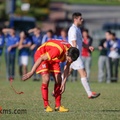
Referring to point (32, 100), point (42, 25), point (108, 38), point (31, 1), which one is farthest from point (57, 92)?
point (31, 1)

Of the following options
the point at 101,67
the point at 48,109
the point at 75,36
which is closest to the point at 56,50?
the point at 48,109

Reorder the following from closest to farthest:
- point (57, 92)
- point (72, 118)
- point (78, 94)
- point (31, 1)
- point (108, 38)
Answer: point (72, 118)
point (57, 92)
point (78, 94)
point (108, 38)
point (31, 1)

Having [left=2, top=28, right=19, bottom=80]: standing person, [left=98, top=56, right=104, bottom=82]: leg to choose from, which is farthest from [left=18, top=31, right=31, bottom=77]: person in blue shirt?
[left=98, top=56, right=104, bottom=82]: leg

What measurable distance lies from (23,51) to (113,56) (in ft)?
10.8

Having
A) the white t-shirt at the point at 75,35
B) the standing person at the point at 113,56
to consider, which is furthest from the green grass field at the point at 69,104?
the standing person at the point at 113,56

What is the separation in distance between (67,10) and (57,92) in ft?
188

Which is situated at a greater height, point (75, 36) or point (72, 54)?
point (75, 36)

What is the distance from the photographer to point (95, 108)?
12.9 m

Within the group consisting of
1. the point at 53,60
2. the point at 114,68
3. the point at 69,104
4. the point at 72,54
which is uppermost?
the point at 72,54

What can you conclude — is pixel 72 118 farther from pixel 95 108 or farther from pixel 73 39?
pixel 73 39

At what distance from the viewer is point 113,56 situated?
73.7 feet

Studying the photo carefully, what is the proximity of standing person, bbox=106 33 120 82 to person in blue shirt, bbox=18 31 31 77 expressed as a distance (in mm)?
2947

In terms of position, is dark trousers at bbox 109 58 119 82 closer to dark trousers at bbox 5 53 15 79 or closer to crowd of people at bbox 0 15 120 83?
crowd of people at bbox 0 15 120 83

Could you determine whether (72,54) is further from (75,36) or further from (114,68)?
(114,68)
